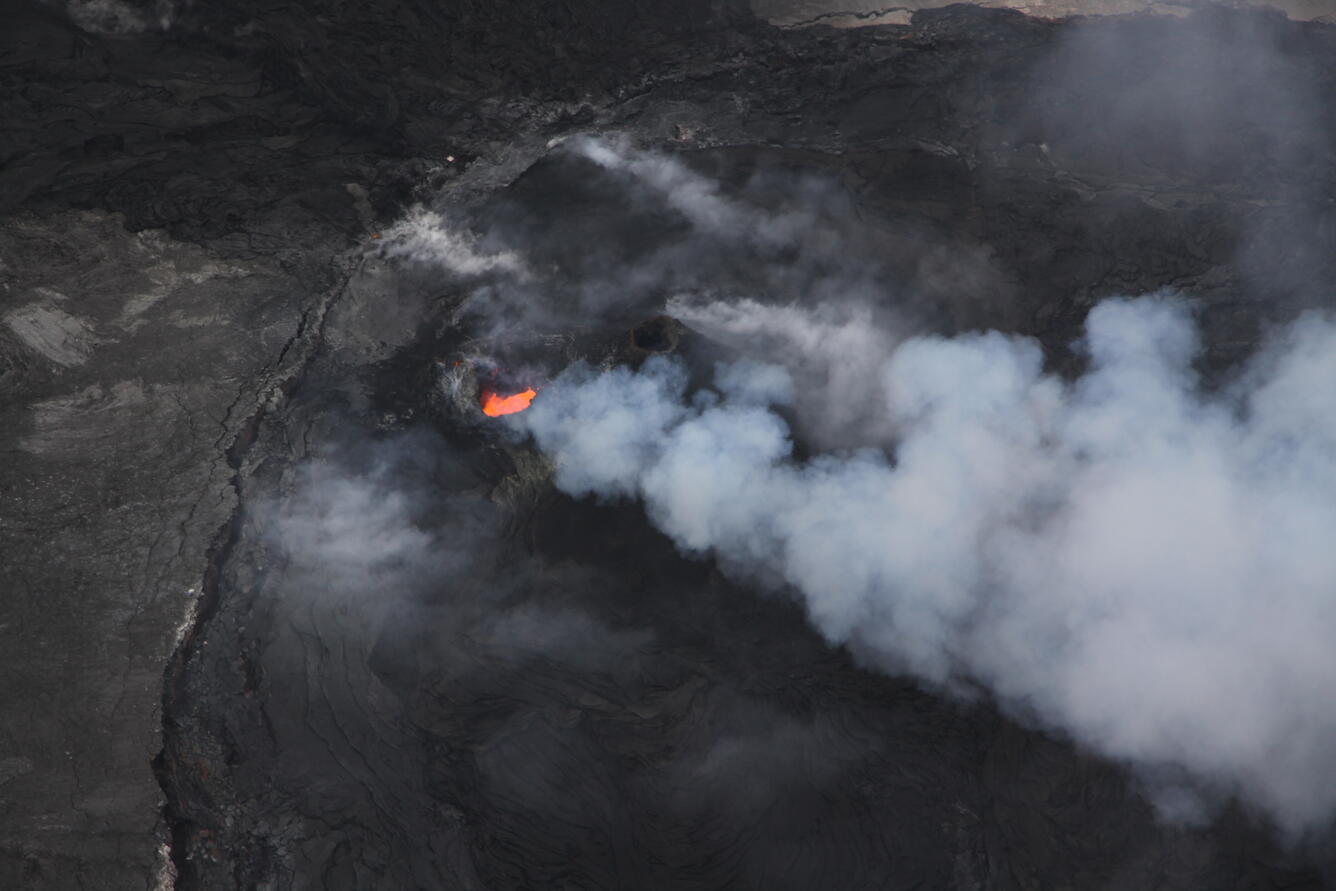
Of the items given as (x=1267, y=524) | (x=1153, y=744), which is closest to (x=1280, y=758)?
(x=1153, y=744)

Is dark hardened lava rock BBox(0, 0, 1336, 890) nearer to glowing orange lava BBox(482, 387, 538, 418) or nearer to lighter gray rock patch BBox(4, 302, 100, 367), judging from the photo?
lighter gray rock patch BBox(4, 302, 100, 367)

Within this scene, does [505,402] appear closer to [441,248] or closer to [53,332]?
[441,248]

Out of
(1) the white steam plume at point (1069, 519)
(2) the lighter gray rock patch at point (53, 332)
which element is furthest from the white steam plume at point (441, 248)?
(2) the lighter gray rock patch at point (53, 332)

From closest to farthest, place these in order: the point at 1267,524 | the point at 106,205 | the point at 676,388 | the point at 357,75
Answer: the point at 1267,524 < the point at 676,388 < the point at 106,205 < the point at 357,75

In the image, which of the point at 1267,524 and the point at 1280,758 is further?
the point at 1267,524

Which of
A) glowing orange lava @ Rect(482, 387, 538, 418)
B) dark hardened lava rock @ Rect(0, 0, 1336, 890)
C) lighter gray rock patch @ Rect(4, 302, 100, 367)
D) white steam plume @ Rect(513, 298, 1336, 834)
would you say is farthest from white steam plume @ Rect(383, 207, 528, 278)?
lighter gray rock patch @ Rect(4, 302, 100, 367)

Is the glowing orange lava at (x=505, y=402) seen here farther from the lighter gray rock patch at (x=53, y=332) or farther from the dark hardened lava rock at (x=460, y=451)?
the lighter gray rock patch at (x=53, y=332)

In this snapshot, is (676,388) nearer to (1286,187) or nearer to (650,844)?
(650,844)
